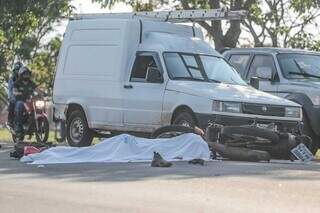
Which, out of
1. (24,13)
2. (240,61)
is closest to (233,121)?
(240,61)

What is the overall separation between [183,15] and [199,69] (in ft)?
8.95

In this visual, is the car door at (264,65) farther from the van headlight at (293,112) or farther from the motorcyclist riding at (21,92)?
the motorcyclist riding at (21,92)

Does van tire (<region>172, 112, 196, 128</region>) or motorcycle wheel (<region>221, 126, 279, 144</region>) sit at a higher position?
van tire (<region>172, 112, 196, 128</region>)

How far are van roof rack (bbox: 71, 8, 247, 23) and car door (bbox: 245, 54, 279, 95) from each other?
3.95 feet

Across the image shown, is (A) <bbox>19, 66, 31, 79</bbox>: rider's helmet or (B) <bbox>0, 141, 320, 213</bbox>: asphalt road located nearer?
(B) <bbox>0, 141, 320, 213</bbox>: asphalt road

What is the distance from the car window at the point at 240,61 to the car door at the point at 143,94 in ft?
8.25

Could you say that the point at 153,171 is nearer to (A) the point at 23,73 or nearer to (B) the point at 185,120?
(B) the point at 185,120

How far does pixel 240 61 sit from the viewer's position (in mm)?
16906

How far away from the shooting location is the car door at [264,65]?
15594 mm

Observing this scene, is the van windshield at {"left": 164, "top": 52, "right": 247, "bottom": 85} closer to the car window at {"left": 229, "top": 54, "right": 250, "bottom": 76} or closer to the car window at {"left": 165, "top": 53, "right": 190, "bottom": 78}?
the car window at {"left": 165, "top": 53, "right": 190, "bottom": 78}

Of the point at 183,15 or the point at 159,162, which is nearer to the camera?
the point at 159,162

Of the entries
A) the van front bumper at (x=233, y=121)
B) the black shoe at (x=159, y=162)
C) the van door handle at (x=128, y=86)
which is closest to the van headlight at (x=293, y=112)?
the van front bumper at (x=233, y=121)

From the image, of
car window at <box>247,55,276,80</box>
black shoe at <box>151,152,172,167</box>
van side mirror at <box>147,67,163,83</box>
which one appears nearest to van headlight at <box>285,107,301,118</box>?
car window at <box>247,55,276,80</box>

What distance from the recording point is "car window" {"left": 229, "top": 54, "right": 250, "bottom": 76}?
657 inches
